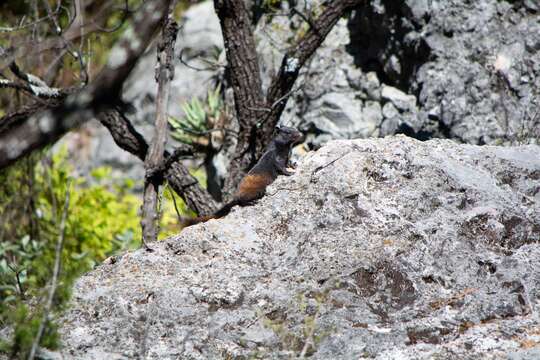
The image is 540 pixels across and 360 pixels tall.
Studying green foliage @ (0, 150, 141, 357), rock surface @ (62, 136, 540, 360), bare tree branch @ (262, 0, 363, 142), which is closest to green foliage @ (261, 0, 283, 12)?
bare tree branch @ (262, 0, 363, 142)

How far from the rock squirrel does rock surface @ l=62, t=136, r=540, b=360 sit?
0.46m

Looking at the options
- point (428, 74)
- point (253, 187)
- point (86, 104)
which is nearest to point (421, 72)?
point (428, 74)

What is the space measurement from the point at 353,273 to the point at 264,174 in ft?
5.75

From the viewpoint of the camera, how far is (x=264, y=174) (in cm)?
520

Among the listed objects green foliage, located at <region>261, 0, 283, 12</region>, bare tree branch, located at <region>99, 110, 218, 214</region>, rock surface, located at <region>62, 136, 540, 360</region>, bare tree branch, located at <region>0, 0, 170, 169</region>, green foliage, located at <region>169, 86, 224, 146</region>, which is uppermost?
green foliage, located at <region>261, 0, 283, 12</region>

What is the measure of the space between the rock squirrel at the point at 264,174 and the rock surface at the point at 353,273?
456 millimetres

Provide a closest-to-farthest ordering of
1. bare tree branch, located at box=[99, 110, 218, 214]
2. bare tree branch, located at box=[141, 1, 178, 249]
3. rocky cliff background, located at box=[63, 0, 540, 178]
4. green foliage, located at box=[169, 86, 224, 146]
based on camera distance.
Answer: bare tree branch, located at box=[141, 1, 178, 249]
bare tree branch, located at box=[99, 110, 218, 214]
rocky cliff background, located at box=[63, 0, 540, 178]
green foliage, located at box=[169, 86, 224, 146]

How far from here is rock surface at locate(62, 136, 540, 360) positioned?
126 inches

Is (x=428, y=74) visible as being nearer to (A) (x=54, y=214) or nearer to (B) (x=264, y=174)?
(B) (x=264, y=174)

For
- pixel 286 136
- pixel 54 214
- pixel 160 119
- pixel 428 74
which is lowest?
pixel 286 136

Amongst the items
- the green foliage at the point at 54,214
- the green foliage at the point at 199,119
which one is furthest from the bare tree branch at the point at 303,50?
the green foliage at the point at 54,214

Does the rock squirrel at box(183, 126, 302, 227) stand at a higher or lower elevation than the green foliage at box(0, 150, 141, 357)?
lower

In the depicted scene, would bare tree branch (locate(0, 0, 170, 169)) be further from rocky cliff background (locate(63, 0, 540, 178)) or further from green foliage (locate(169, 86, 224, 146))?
green foliage (locate(169, 86, 224, 146))

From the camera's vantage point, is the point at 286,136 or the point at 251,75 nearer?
the point at 286,136
